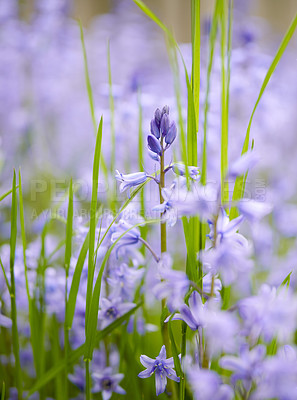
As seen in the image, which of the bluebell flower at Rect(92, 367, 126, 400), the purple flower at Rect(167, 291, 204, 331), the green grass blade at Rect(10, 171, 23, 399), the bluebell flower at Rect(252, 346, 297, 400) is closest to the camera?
the bluebell flower at Rect(252, 346, 297, 400)

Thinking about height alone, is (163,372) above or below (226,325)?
below

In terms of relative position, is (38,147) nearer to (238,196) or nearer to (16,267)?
(16,267)

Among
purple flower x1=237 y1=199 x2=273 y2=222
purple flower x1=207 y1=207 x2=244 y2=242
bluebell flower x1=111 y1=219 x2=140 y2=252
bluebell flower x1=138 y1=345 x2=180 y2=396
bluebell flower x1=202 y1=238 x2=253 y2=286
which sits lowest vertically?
bluebell flower x1=138 y1=345 x2=180 y2=396

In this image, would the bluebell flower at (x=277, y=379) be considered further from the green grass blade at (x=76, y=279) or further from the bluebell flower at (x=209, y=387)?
the green grass blade at (x=76, y=279)

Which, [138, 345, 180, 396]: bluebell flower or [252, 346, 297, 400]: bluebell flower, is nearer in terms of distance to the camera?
[252, 346, 297, 400]: bluebell flower

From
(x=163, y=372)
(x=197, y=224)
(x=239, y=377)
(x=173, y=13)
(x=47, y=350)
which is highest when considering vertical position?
(x=173, y=13)

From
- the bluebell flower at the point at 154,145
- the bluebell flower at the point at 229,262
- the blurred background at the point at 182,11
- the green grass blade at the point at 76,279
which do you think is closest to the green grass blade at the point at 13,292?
the green grass blade at the point at 76,279

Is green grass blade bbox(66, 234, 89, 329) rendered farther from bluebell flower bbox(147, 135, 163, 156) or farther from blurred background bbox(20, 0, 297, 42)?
blurred background bbox(20, 0, 297, 42)

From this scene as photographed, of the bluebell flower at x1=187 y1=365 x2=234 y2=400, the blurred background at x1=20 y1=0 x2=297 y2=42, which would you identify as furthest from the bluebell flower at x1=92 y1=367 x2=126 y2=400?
the blurred background at x1=20 y1=0 x2=297 y2=42

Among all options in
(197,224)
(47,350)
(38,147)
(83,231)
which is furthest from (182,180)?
(38,147)

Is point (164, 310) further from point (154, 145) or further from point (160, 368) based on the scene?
point (154, 145)
